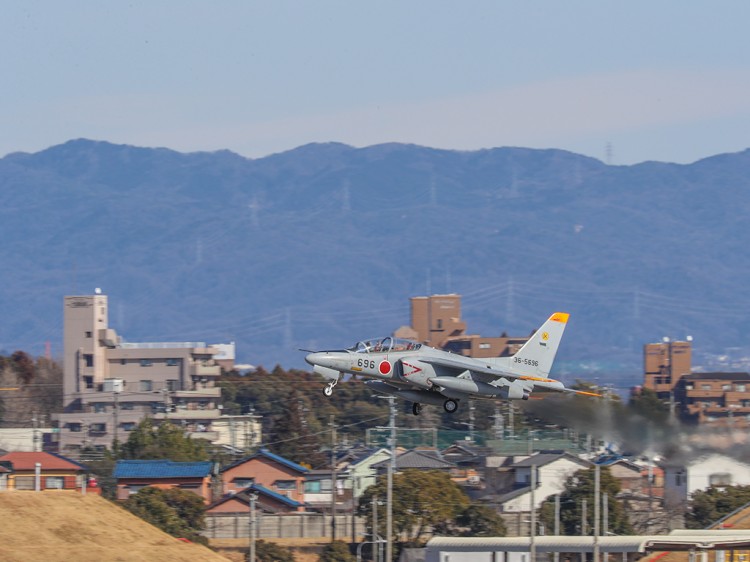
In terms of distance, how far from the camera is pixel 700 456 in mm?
67750

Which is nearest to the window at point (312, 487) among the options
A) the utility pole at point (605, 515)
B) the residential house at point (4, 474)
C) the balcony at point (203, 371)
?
the residential house at point (4, 474)

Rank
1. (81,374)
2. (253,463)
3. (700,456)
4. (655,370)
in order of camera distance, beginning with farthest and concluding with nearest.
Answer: (655,370) → (81,374) → (253,463) → (700,456)

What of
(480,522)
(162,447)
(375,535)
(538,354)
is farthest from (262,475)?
(538,354)

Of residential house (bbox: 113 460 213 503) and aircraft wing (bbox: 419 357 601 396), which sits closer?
aircraft wing (bbox: 419 357 601 396)

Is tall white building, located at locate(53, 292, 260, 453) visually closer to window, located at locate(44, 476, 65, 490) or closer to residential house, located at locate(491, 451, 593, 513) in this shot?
window, located at locate(44, 476, 65, 490)

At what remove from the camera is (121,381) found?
147250 mm

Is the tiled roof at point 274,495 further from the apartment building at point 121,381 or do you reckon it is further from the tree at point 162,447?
the apartment building at point 121,381

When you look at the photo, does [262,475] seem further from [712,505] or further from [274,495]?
[712,505]

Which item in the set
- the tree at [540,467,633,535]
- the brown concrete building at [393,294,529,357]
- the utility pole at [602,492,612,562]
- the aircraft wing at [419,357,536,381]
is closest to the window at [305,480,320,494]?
the tree at [540,467,633,535]

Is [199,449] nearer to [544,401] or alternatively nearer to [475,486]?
[475,486]

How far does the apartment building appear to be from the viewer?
136750 millimetres

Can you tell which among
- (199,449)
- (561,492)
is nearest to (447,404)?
(561,492)

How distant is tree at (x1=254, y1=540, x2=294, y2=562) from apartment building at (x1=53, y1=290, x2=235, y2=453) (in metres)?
65.0

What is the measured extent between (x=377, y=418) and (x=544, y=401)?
73.1 metres
